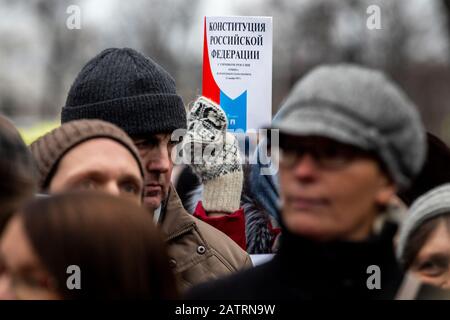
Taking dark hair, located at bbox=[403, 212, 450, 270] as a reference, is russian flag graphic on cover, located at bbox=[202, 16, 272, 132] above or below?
above

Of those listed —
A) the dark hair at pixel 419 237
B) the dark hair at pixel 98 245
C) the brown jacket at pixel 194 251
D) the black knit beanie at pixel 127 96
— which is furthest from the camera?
the black knit beanie at pixel 127 96

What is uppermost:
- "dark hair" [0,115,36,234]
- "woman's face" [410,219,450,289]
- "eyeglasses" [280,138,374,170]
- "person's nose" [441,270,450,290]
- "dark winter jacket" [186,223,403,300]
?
"eyeglasses" [280,138,374,170]

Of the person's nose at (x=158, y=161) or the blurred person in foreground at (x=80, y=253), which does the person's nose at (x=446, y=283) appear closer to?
the blurred person in foreground at (x=80, y=253)

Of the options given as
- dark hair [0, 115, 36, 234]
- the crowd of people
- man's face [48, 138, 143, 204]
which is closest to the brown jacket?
man's face [48, 138, 143, 204]

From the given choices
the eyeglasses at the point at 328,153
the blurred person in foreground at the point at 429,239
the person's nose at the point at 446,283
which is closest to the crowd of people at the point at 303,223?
the eyeglasses at the point at 328,153

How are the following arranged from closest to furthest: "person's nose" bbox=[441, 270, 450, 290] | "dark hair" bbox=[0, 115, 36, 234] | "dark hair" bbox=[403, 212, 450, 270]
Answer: "dark hair" bbox=[0, 115, 36, 234]
"person's nose" bbox=[441, 270, 450, 290]
"dark hair" bbox=[403, 212, 450, 270]

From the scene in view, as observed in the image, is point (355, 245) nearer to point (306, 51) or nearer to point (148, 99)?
point (148, 99)

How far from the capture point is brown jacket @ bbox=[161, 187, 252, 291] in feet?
12.9

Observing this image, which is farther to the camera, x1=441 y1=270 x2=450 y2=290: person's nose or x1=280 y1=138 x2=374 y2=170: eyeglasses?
x1=441 y1=270 x2=450 y2=290: person's nose

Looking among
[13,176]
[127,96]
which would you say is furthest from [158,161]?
[13,176]

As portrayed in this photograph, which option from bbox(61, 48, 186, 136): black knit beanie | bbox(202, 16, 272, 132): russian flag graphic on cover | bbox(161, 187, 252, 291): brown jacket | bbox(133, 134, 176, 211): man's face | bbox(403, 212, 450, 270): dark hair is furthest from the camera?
bbox(202, 16, 272, 132): russian flag graphic on cover

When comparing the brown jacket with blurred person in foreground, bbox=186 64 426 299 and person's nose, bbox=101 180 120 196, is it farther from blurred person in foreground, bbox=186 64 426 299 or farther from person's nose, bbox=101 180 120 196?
blurred person in foreground, bbox=186 64 426 299

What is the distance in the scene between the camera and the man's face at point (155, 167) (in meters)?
4.05
